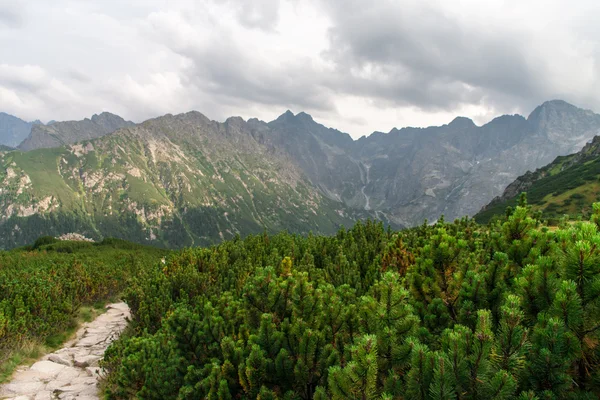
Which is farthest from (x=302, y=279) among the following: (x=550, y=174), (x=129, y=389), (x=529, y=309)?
(x=550, y=174)

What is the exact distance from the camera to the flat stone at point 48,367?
12720mm

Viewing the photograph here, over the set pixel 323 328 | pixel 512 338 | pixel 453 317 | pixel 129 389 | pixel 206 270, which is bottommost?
pixel 129 389

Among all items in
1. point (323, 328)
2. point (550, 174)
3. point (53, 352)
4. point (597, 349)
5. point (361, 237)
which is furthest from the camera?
point (550, 174)

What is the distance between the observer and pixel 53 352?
14758 mm

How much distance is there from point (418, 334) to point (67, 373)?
1434cm

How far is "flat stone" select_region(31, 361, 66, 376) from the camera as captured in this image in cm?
1272

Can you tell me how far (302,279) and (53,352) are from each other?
14864mm

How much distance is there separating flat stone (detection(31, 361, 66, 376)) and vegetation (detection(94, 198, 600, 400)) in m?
3.27

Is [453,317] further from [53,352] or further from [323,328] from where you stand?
[53,352]

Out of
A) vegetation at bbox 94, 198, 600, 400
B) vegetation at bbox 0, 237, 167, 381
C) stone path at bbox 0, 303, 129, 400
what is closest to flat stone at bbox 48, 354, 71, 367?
stone path at bbox 0, 303, 129, 400

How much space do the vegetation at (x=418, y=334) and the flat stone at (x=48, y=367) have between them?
3.27m

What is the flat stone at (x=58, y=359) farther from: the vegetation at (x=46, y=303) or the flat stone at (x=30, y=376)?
the flat stone at (x=30, y=376)

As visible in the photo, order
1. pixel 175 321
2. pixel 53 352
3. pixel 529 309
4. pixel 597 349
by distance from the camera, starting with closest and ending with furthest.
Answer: pixel 597 349, pixel 529 309, pixel 175 321, pixel 53 352

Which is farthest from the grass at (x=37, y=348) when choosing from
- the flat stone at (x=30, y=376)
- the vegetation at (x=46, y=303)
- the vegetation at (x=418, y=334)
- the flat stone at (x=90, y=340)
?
the vegetation at (x=418, y=334)
